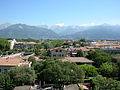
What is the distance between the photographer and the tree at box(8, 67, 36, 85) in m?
18.3

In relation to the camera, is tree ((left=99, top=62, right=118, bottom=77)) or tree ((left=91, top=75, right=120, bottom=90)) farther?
tree ((left=99, top=62, right=118, bottom=77))

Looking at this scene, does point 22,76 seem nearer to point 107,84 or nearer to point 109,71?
point 107,84

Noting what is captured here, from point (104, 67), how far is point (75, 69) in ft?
18.1

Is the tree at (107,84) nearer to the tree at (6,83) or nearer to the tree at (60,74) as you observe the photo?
the tree at (60,74)

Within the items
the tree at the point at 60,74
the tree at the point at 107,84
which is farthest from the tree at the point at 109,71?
the tree at the point at 107,84

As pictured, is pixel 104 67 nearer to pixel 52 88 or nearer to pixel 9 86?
pixel 52 88

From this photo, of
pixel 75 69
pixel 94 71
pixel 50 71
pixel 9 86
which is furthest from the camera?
pixel 94 71

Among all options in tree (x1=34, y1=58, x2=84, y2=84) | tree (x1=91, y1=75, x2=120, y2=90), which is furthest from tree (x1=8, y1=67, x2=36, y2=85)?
tree (x1=91, y1=75, x2=120, y2=90)

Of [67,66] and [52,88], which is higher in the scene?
[67,66]

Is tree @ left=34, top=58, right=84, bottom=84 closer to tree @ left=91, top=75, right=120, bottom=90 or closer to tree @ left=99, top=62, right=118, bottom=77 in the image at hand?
tree @ left=91, top=75, right=120, bottom=90

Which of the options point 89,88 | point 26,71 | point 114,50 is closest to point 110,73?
point 89,88

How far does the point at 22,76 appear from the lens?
1842 cm

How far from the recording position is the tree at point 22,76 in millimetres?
18281

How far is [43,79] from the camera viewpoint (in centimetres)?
1966
